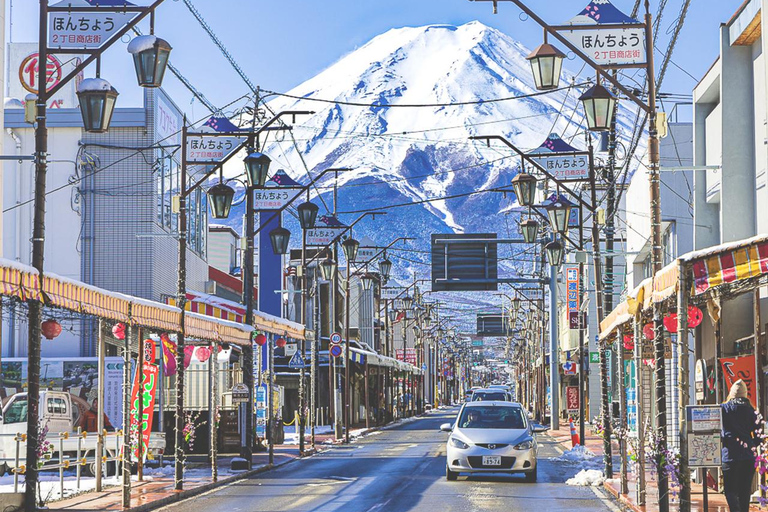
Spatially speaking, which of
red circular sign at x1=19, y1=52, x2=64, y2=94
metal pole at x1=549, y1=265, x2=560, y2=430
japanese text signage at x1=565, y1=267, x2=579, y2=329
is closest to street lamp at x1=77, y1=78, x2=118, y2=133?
red circular sign at x1=19, y1=52, x2=64, y2=94

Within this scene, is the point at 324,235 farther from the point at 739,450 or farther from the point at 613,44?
the point at 739,450

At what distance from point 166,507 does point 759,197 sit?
11.7 m

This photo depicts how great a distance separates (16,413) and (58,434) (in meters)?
1.39

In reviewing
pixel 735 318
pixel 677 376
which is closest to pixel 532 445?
pixel 735 318

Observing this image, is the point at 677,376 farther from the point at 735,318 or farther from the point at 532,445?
the point at 532,445

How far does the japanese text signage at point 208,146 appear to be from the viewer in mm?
26719

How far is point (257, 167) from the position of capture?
25.5 meters

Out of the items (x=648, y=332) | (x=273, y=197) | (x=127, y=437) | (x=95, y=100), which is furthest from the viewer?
(x=273, y=197)

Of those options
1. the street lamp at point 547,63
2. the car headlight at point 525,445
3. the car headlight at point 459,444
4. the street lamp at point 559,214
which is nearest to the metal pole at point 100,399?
the car headlight at point 459,444

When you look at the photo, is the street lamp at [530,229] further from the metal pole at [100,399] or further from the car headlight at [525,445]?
the metal pole at [100,399]

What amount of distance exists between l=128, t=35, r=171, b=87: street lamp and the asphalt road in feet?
23.2

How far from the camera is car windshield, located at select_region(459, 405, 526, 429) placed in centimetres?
2506

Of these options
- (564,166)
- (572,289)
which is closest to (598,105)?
(564,166)

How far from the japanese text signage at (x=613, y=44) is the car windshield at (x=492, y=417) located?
9.89 metres
